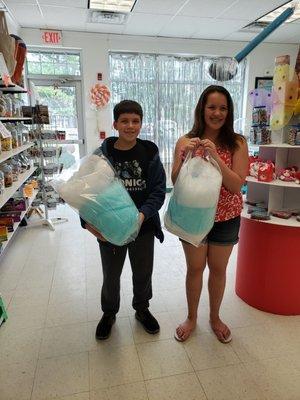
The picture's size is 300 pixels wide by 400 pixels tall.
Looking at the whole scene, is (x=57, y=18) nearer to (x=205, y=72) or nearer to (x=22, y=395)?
(x=205, y=72)

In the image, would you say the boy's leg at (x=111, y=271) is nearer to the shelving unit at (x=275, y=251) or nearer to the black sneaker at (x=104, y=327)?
the black sneaker at (x=104, y=327)

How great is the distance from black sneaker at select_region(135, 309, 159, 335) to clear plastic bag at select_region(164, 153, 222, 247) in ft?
2.41

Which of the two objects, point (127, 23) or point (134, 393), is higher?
point (127, 23)

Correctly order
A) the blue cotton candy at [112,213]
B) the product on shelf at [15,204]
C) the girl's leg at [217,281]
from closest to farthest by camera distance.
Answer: the blue cotton candy at [112,213], the girl's leg at [217,281], the product on shelf at [15,204]

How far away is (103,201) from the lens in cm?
135

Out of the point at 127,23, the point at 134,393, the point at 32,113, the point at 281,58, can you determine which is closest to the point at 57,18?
the point at 127,23

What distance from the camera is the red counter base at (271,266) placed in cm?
195

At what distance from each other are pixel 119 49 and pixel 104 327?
4.68 m

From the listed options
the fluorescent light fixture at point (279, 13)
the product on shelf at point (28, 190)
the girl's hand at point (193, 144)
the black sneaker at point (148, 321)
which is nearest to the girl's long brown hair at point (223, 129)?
the girl's hand at point (193, 144)

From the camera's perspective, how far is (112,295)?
1822mm

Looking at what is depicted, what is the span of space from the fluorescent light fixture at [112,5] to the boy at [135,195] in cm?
309

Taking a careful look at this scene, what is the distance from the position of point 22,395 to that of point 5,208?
2089 mm

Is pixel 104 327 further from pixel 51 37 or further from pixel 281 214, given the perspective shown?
pixel 51 37

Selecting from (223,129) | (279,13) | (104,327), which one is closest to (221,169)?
(223,129)
